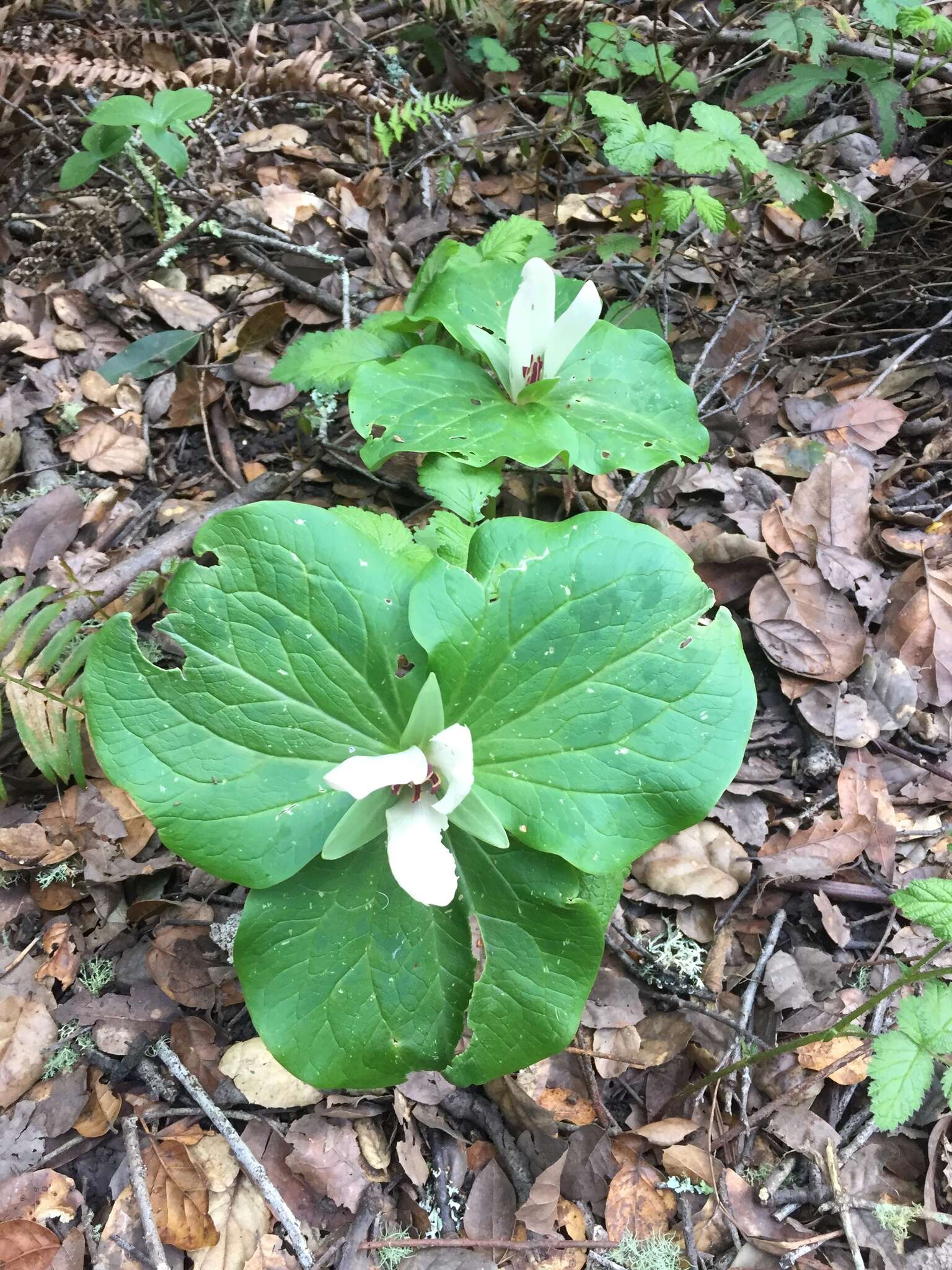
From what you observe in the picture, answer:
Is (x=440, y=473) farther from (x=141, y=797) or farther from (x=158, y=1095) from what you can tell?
(x=158, y=1095)

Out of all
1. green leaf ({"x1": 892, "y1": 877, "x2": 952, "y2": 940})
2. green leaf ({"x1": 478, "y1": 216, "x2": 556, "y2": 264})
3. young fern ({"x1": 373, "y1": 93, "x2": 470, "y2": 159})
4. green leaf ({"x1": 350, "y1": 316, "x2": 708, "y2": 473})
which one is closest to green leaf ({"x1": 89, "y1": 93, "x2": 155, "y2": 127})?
young fern ({"x1": 373, "y1": 93, "x2": 470, "y2": 159})

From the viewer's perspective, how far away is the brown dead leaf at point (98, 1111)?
192 cm

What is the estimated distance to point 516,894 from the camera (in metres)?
1.80

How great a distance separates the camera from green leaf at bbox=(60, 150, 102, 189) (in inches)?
123

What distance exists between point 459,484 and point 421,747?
0.91 m

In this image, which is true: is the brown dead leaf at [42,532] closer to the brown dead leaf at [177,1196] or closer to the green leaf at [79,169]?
the green leaf at [79,169]

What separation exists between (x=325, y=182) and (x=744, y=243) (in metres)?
2.02

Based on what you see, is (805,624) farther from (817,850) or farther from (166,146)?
(166,146)

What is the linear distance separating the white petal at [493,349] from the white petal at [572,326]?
0.13 meters

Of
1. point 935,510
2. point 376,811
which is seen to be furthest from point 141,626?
point 935,510

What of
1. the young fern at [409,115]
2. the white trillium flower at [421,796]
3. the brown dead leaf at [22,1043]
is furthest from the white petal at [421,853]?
the young fern at [409,115]

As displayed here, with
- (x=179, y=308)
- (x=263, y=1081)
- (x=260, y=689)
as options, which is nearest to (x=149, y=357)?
(x=179, y=308)

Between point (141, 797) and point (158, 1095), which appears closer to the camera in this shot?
point (141, 797)

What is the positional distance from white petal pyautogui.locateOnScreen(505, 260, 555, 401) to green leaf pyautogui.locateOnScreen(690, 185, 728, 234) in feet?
2.20
